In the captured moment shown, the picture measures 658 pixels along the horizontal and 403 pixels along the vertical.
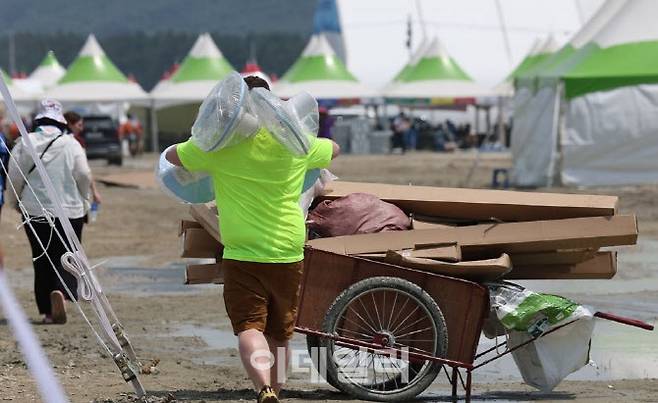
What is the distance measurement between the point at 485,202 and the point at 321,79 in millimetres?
38417

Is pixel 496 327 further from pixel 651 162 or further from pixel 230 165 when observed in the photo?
pixel 651 162

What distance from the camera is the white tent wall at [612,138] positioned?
2650cm

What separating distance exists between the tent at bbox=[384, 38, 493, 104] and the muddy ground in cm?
2551

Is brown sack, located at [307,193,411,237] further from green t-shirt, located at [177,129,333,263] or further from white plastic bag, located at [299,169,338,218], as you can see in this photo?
green t-shirt, located at [177,129,333,263]

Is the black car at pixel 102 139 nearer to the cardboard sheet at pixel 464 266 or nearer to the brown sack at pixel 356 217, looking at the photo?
the brown sack at pixel 356 217

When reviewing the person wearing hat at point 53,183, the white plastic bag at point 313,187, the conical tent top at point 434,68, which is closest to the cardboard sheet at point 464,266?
the white plastic bag at point 313,187

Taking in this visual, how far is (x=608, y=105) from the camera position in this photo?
2678cm

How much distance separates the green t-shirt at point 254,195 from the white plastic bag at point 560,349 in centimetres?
153

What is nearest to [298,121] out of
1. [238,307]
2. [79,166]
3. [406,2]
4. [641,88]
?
[238,307]

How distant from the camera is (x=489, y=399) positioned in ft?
24.6

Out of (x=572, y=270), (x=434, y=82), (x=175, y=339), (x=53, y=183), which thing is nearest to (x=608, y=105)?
(x=53, y=183)

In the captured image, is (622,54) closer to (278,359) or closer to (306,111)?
(306,111)

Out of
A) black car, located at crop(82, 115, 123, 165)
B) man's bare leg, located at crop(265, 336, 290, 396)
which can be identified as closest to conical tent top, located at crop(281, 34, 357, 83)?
black car, located at crop(82, 115, 123, 165)

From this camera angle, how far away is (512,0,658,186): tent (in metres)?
25.4
